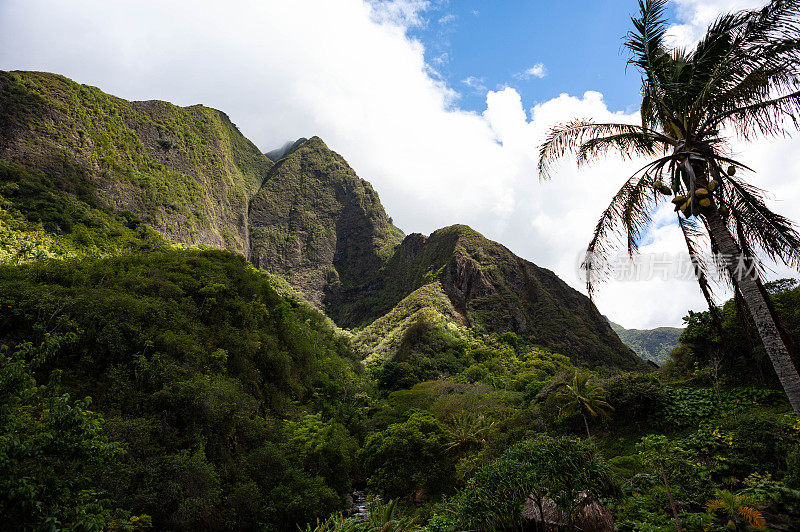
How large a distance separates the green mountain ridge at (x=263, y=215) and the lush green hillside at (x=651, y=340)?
64635 mm

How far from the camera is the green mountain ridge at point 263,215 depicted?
47.0 m

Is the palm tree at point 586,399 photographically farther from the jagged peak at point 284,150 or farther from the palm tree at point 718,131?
the jagged peak at point 284,150

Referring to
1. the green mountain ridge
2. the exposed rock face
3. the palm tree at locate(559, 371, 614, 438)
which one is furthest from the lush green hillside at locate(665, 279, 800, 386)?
the green mountain ridge

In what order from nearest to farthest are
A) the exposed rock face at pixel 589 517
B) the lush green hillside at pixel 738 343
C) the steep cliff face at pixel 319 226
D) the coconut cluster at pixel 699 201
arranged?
the coconut cluster at pixel 699 201 → the exposed rock face at pixel 589 517 → the lush green hillside at pixel 738 343 → the steep cliff face at pixel 319 226

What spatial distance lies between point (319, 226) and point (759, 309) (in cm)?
13691

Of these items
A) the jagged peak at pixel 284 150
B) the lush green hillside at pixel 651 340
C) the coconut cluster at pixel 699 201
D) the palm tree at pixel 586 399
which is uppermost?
the jagged peak at pixel 284 150

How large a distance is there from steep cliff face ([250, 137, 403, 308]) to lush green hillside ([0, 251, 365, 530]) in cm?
9445

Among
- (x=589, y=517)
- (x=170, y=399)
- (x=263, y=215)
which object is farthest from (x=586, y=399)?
(x=263, y=215)

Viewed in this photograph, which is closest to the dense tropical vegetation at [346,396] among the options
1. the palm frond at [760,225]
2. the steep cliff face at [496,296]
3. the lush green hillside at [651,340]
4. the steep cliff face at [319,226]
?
the palm frond at [760,225]

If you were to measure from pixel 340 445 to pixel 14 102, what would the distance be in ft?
215

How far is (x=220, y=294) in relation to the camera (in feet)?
82.5

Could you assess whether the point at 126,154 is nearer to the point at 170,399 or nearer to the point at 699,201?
the point at 170,399

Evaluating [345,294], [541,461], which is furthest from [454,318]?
[541,461]

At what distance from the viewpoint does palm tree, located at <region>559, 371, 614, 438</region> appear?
16609 millimetres
